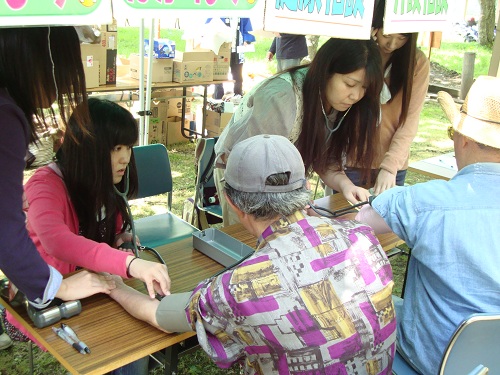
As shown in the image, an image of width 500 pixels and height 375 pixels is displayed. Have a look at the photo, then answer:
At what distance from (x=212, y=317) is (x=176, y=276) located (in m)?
0.61

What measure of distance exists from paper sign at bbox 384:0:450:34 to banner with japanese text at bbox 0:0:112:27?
3.61ft

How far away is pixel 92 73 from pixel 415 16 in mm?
3624

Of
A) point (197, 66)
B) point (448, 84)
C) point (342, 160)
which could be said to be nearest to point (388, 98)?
point (342, 160)

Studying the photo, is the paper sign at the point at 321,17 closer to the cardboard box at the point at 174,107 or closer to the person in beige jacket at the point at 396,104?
the person in beige jacket at the point at 396,104

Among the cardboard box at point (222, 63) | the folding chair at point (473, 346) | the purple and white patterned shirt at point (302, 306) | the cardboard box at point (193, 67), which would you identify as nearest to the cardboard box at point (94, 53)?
the cardboard box at point (193, 67)

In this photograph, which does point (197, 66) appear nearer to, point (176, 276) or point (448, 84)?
point (176, 276)

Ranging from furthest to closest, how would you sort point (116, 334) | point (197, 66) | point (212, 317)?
1. point (197, 66)
2. point (116, 334)
3. point (212, 317)

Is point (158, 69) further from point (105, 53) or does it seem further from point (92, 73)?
point (92, 73)

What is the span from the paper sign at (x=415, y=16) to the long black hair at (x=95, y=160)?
996 millimetres

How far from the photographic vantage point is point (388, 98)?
2.48 metres

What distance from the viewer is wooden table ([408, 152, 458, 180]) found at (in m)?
3.11

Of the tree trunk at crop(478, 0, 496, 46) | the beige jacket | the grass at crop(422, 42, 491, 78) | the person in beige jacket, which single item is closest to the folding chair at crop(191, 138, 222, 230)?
the person in beige jacket

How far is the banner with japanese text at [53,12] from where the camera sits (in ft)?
3.60

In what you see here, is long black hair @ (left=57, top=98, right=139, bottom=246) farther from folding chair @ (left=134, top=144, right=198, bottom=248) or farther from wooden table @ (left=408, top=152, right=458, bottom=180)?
wooden table @ (left=408, top=152, right=458, bottom=180)
